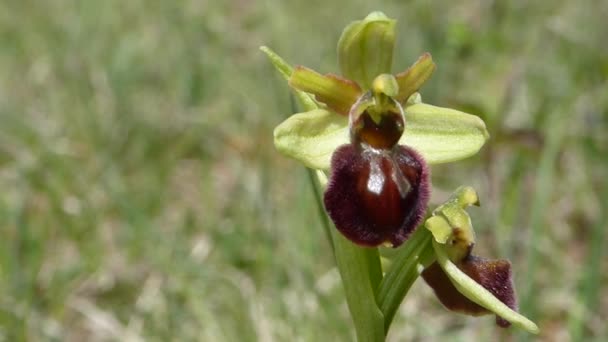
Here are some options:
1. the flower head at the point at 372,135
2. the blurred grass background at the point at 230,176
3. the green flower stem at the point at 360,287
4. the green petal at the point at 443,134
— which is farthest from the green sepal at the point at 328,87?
the blurred grass background at the point at 230,176

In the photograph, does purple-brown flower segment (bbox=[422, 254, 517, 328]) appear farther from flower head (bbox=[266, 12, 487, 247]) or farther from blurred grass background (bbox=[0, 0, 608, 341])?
blurred grass background (bbox=[0, 0, 608, 341])

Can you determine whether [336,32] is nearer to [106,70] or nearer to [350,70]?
[106,70]

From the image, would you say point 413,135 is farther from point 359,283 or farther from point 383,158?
point 359,283

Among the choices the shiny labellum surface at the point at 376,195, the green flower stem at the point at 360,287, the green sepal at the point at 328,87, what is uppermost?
the green sepal at the point at 328,87

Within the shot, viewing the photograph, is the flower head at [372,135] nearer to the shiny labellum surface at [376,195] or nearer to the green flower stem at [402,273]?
the shiny labellum surface at [376,195]

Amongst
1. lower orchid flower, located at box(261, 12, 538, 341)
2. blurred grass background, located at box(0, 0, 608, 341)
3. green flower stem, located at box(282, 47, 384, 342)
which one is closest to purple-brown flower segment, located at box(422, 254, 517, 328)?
lower orchid flower, located at box(261, 12, 538, 341)

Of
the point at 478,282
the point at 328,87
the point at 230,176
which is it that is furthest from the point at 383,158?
the point at 230,176

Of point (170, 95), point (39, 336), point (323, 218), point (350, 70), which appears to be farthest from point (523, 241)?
point (170, 95)
